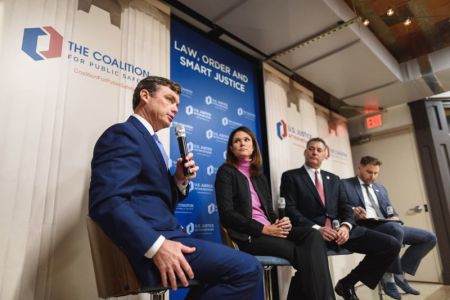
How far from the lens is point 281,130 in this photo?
3711mm

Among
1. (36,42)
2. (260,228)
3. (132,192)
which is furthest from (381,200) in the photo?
(36,42)

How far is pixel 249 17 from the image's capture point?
2.93m

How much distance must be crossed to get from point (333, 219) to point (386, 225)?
0.63 metres

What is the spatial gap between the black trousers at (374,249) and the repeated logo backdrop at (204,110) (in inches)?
44.5

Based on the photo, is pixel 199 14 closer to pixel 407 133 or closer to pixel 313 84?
pixel 313 84

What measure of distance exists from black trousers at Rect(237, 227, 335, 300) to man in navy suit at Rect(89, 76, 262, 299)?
758mm

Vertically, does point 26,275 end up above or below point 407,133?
below

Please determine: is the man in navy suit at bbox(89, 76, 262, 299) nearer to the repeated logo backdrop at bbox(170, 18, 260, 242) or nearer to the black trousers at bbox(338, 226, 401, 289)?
the repeated logo backdrop at bbox(170, 18, 260, 242)

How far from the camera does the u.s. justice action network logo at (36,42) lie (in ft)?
5.94

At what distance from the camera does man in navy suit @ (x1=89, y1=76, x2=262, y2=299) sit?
1124 millimetres

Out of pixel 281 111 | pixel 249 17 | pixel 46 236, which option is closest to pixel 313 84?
pixel 281 111

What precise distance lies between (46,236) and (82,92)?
0.89 metres

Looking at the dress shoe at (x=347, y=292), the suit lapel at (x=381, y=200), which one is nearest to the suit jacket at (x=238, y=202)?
the dress shoe at (x=347, y=292)

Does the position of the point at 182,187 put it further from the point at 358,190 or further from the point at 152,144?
the point at 358,190
